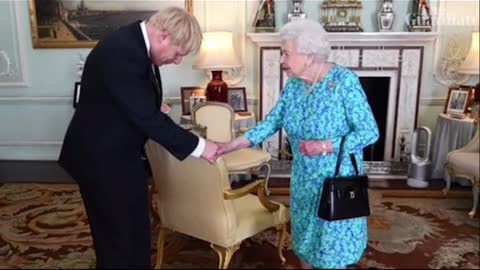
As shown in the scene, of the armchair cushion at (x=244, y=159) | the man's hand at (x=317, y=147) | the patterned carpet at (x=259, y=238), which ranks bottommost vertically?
the patterned carpet at (x=259, y=238)

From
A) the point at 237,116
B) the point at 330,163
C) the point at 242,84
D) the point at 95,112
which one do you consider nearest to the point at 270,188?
the point at 237,116

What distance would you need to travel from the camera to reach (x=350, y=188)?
58.1 inches

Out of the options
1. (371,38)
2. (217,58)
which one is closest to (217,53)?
(217,58)

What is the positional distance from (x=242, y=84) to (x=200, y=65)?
53 centimetres

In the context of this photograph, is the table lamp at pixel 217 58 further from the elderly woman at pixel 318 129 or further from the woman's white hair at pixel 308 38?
the woman's white hair at pixel 308 38

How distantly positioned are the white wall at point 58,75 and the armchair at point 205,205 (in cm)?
194

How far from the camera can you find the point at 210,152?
5.48 feet

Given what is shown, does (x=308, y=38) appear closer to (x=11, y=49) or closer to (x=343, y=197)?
(x=343, y=197)

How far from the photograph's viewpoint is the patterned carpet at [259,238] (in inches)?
84.2

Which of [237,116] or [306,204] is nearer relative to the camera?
[306,204]

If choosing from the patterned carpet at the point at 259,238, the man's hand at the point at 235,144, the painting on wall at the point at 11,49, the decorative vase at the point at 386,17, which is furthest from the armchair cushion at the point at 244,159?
the painting on wall at the point at 11,49

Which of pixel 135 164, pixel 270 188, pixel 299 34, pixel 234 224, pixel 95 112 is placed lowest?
pixel 270 188

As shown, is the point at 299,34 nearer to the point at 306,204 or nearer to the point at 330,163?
the point at 330,163

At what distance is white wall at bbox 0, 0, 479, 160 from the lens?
11.9 ft
